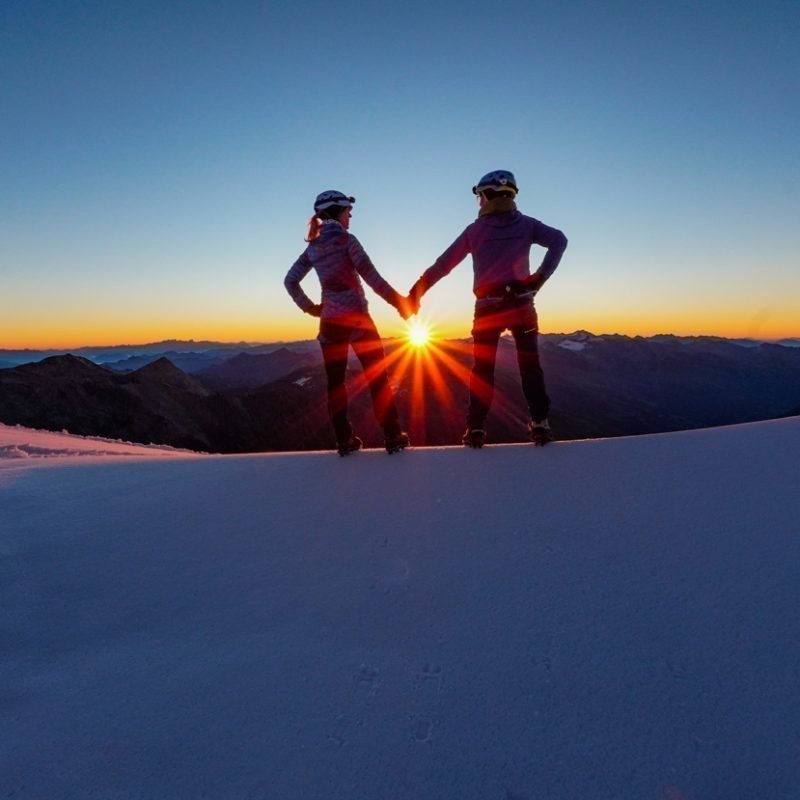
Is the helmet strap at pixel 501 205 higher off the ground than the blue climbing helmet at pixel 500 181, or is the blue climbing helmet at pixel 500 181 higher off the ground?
the blue climbing helmet at pixel 500 181

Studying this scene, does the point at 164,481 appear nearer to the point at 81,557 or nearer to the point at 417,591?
the point at 81,557

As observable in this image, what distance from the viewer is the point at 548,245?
478cm

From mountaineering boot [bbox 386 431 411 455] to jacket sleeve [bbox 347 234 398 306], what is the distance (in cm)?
120

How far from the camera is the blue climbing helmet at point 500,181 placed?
466 centimetres

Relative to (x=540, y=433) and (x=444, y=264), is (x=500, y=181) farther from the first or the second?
(x=540, y=433)

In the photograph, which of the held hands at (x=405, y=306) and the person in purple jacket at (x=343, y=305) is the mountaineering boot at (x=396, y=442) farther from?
the held hands at (x=405, y=306)

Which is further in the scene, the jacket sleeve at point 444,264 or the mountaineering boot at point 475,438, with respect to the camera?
the jacket sleeve at point 444,264

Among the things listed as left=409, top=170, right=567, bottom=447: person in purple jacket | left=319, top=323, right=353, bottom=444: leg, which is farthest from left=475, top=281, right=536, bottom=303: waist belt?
left=319, top=323, right=353, bottom=444: leg

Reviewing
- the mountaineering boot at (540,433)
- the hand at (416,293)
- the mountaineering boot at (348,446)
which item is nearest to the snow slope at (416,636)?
the mountaineering boot at (540,433)

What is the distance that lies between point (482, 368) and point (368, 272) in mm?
1364

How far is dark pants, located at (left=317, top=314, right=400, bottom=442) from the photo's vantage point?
4938 mm

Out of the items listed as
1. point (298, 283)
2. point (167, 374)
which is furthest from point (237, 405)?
point (298, 283)

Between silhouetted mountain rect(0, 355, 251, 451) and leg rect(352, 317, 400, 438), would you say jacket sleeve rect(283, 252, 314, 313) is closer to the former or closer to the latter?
leg rect(352, 317, 400, 438)

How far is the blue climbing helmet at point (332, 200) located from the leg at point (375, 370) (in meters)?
1.02
